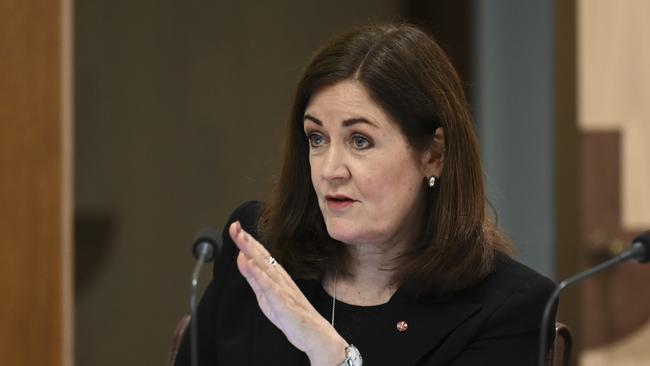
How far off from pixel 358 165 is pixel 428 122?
17 centimetres

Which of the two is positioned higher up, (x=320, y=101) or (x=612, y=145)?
(x=320, y=101)

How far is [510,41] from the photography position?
4848 millimetres

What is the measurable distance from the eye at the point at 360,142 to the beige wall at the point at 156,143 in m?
2.57

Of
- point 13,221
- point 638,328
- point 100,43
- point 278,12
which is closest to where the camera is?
point 13,221

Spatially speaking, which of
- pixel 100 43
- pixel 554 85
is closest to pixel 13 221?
pixel 100 43

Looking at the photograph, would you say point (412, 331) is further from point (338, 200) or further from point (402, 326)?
point (338, 200)

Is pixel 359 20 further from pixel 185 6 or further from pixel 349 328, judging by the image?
pixel 349 328

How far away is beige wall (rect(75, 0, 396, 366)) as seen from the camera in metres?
4.70

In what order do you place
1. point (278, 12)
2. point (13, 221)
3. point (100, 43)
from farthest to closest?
1. point (278, 12)
2. point (100, 43)
3. point (13, 221)

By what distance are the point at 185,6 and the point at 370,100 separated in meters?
2.73

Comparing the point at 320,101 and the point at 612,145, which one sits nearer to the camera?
the point at 320,101

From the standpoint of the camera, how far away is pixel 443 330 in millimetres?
2229

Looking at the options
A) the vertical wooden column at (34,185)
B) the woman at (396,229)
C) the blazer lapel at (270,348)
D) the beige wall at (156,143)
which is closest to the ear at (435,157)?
Answer: the woman at (396,229)

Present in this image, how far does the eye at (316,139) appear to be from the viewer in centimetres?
225
